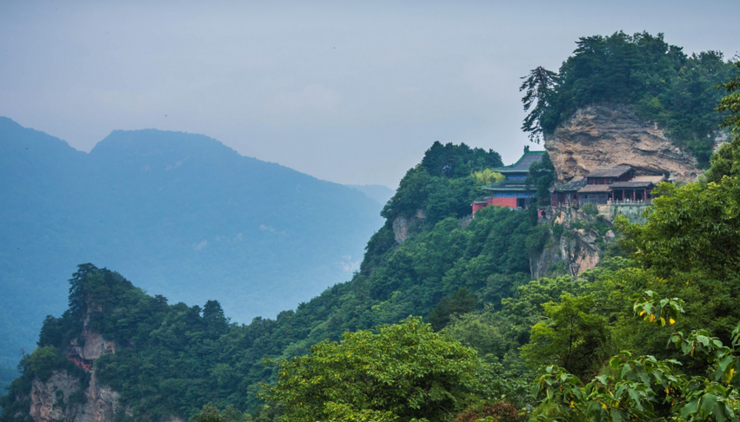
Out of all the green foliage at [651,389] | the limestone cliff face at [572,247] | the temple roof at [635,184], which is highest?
the temple roof at [635,184]

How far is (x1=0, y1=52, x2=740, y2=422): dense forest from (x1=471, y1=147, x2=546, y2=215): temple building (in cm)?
118

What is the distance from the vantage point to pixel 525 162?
1671 inches

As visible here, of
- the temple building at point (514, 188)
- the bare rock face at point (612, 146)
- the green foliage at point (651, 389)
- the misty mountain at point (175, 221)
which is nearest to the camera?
the green foliage at point (651, 389)

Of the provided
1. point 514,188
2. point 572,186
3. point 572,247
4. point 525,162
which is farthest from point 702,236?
point 525,162

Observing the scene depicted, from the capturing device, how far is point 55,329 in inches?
2112

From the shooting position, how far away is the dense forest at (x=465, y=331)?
4992mm

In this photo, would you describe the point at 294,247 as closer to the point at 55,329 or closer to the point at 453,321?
the point at 55,329

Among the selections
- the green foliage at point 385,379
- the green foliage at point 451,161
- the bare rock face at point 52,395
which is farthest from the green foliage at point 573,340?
the bare rock face at point 52,395

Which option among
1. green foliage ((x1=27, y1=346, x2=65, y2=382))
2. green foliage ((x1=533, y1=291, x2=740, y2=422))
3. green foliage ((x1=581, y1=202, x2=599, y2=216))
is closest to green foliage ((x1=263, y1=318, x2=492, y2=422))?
green foliage ((x1=533, y1=291, x2=740, y2=422))

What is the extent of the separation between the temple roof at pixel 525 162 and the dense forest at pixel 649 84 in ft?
20.5

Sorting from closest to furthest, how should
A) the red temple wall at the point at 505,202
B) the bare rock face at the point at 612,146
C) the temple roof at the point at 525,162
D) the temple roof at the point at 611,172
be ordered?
the temple roof at the point at 611,172
the bare rock face at the point at 612,146
the red temple wall at the point at 505,202
the temple roof at the point at 525,162

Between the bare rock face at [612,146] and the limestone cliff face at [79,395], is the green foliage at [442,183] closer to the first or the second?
the bare rock face at [612,146]

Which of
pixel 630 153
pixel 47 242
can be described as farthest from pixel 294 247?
pixel 630 153

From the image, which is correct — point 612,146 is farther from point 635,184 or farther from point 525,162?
point 525,162
